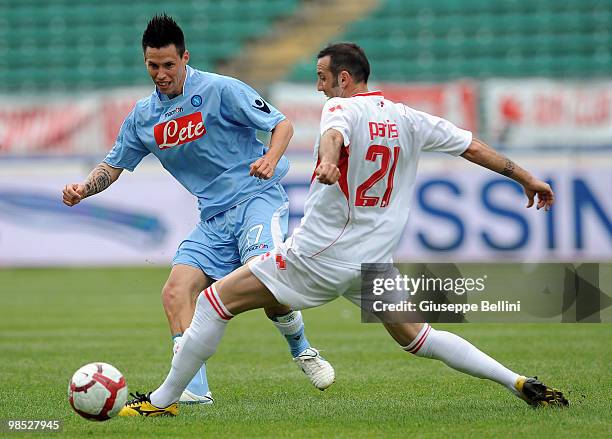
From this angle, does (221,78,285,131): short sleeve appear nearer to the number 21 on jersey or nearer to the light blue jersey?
the light blue jersey

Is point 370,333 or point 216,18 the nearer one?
point 370,333

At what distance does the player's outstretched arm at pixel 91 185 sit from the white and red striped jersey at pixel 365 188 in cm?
167

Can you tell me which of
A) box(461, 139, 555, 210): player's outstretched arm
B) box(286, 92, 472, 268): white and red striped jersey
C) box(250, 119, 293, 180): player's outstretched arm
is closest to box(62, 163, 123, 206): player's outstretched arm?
box(250, 119, 293, 180): player's outstretched arm

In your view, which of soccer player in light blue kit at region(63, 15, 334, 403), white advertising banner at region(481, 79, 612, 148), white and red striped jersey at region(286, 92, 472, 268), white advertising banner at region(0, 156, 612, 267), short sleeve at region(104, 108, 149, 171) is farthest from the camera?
white advertising banner at region(481, 79, 612, 148)

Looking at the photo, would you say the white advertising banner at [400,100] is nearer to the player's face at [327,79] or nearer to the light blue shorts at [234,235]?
the light blue shorts at [234,235]

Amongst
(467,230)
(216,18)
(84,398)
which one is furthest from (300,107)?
(84,398)

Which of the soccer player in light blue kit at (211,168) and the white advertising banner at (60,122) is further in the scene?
the white advertising banner at (60,122)

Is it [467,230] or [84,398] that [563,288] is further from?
[84,398]

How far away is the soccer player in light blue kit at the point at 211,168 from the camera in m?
7.07

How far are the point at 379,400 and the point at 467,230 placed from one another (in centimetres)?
1045

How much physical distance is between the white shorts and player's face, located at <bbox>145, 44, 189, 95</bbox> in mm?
1611

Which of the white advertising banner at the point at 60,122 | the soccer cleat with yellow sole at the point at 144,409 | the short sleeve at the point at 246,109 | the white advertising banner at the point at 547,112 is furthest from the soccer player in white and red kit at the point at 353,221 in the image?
the white advertising banner at the point at 60,122

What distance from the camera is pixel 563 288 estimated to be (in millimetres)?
12883

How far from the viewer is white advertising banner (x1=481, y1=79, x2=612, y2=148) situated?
18281mm
